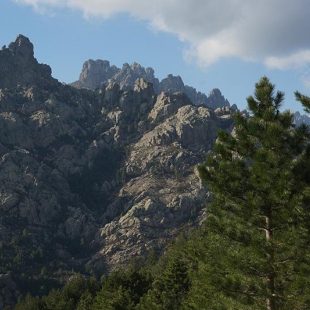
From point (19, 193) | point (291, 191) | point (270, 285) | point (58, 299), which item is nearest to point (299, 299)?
point (270, 285)

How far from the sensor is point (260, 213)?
1681 cm

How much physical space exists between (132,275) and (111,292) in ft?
14.8

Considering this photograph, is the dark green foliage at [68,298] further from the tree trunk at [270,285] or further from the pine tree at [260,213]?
the tree trunk at [270,285]

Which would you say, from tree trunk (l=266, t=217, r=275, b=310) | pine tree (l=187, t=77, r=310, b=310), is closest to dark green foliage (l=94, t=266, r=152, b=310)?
pine tree (l=187, t=77, r=310, b=310)

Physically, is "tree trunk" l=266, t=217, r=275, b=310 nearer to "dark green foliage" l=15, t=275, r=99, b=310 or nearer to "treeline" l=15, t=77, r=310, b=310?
"treeline" l=15, t=77, r=310, b=310

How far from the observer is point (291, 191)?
1620 cm

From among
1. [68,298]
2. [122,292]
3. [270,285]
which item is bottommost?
[68,298]

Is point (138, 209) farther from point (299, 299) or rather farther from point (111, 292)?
point (299, 299)

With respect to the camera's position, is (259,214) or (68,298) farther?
(68,298)

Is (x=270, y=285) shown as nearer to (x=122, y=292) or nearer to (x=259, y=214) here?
(x=259, y=214)

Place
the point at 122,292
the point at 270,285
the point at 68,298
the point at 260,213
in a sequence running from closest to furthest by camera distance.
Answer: the point at 270,285 → the point at 260,213 → the point at 122,292 → the point at 68,298

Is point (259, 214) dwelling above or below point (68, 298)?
above

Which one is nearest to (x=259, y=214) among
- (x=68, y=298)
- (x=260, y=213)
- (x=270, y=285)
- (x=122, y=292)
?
(x=260, y=213)

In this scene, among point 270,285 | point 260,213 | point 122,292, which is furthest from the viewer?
point 122,292
